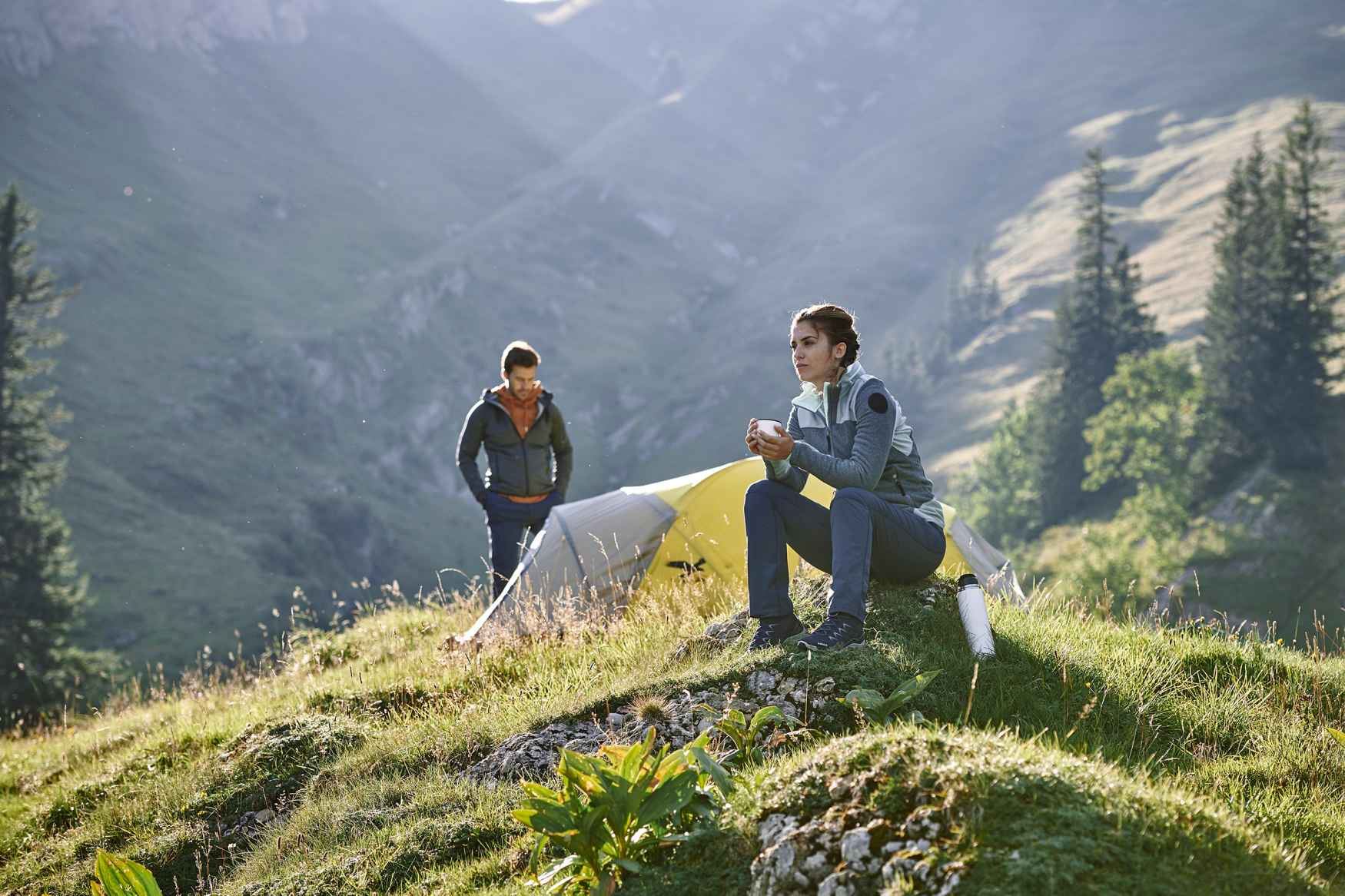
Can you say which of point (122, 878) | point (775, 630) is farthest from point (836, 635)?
point (122, 878)

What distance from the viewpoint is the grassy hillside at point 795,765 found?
3500 mm

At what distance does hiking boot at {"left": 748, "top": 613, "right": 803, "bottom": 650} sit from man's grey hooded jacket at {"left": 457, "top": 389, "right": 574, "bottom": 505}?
4.84 m

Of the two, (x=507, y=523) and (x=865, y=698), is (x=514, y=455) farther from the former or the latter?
(x=865, y=698)

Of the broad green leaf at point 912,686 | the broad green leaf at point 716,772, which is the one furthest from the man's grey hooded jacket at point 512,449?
the broad green leaf at point 716,772

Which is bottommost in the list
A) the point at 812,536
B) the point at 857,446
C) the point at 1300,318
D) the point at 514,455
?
the point at 812,536

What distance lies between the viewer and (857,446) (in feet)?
19.7

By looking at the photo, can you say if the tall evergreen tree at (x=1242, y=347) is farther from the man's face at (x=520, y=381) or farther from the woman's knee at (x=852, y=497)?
the woman's knee at (x=852, y=497)

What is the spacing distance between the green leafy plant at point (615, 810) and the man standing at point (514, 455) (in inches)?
256

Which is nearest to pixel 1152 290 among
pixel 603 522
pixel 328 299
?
pixel 328 299

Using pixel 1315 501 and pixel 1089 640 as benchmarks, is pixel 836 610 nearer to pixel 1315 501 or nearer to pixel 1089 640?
pixel 1089 640

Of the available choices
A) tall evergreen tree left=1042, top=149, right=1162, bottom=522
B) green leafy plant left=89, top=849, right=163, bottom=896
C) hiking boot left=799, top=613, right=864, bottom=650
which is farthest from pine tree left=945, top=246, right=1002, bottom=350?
green leafy plant left=89, top=849, right=163, bottom=896

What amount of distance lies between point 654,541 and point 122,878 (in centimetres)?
657

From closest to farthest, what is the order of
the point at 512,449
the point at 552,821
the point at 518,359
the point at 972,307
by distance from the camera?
1. the point at 552,821
2. the point at 518,359
3. the point at 512,449
4. the point at 972,307

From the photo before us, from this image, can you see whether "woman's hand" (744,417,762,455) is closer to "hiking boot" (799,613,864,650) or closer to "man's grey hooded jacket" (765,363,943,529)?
"man's grey hooded jacket" (765,363,943,529)
